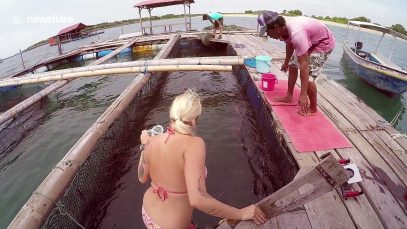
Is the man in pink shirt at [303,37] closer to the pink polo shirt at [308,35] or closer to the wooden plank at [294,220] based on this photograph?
the pink polo shirt at [308,35]

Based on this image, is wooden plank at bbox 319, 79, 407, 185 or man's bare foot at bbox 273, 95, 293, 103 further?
man's bare foot at bbox 273, 95, 293, 103

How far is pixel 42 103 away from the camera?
10320 mm

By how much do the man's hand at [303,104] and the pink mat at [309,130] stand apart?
106mm

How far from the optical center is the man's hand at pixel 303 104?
16.0 ft

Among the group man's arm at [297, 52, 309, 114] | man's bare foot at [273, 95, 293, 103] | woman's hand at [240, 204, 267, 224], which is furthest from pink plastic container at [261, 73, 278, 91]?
woman's hand at [240, 204, 267, 224]

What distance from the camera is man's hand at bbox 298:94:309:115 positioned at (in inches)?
192

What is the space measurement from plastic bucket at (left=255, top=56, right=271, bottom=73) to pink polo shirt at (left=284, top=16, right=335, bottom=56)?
331 cm

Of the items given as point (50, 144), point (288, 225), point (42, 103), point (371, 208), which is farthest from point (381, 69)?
point (42, 103)

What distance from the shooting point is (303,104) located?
198 inches

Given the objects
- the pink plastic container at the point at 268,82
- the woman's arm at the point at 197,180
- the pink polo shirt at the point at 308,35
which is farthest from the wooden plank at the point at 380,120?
the woman's arm at the point at 197,180

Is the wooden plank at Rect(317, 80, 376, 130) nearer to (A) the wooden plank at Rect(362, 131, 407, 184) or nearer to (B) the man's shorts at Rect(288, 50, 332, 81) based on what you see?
(A) the wooden plank at Rect(362, 131, 407, 184)

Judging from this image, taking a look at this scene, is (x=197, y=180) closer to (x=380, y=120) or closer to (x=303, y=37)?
(x=303, y=37)

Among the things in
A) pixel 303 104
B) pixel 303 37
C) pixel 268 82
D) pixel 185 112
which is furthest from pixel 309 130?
pixel 185 112

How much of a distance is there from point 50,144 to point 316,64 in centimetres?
743
